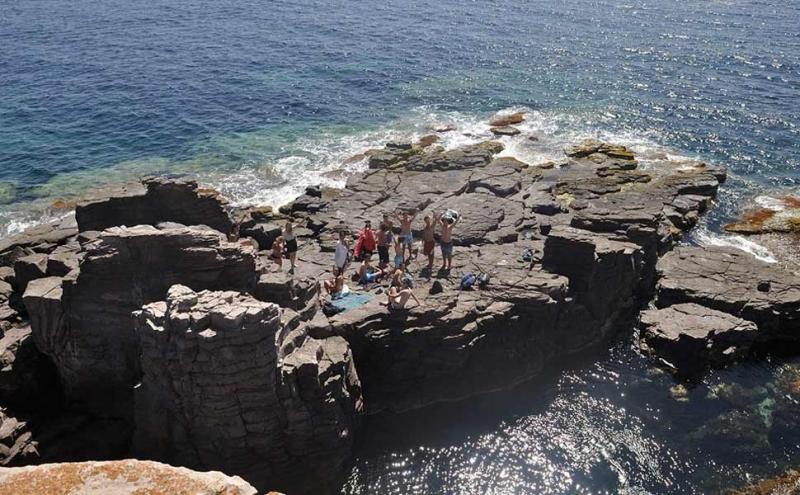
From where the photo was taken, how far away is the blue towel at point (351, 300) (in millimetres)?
29250

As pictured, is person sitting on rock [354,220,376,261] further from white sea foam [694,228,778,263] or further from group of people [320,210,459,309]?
white sea foam [694,228,778,263]

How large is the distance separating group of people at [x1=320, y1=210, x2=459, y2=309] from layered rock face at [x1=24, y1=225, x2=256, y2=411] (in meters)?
5.70

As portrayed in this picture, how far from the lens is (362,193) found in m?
44.2

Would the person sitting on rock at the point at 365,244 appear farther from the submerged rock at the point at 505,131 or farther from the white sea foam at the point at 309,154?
the submerged rock at the point at 505,131

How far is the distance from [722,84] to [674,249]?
40746mm

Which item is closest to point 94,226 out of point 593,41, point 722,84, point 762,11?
point 722,84

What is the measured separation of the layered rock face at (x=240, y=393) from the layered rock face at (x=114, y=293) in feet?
8.61

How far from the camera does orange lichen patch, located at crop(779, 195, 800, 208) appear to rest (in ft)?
155

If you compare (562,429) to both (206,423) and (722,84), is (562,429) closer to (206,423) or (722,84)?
(206,423)

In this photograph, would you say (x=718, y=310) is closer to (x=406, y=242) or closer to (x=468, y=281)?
(x=468, y=281)

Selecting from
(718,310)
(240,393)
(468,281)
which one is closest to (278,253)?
(468,281)

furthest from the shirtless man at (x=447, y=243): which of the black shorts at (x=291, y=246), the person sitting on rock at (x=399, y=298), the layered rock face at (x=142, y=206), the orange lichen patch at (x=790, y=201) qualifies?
the orange lichen patch at (x=790, y=201)

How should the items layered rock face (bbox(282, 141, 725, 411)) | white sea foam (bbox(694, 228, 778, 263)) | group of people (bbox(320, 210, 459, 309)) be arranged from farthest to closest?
white sea foam (bbox(694, 228, 778, 263)) < group of people (bbox(320, 210, 459, 309)) < layered rock face (bbox(282, 141, 725, 411))

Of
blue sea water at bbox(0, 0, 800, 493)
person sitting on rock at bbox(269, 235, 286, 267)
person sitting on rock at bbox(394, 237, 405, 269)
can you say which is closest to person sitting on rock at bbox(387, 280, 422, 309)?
person sitting on rock at bbox(394, 237, 405, 269)
